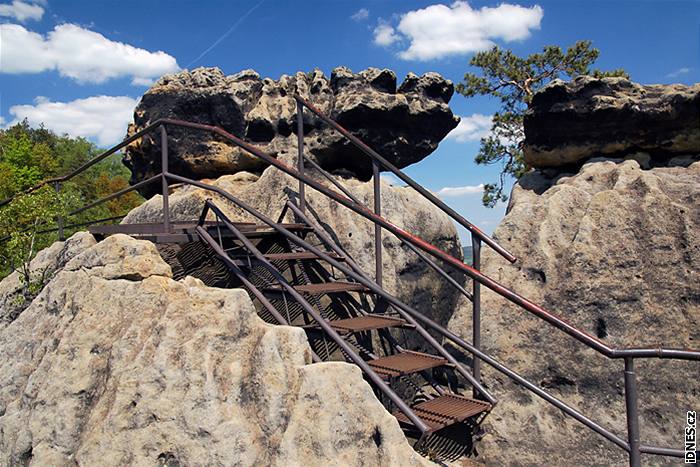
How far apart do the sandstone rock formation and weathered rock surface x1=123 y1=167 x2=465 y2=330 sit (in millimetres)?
829

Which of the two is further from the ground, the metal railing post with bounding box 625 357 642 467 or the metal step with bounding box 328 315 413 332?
the metal step with bounding box 328 315 413 332

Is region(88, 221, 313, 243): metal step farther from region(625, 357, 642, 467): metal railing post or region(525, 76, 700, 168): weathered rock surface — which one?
region(625, 357, 642, 467): metal railing post

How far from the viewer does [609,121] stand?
21.1ft

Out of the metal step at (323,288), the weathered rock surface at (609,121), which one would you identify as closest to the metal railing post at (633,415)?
the metal step at (323,288)

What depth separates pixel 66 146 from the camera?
52.3 m

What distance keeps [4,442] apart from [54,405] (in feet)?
2.07

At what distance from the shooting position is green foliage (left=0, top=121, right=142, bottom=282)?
6.52 meters

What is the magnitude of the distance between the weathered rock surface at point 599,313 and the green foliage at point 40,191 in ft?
16.1

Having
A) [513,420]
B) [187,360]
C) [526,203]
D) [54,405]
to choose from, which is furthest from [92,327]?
[526,203]

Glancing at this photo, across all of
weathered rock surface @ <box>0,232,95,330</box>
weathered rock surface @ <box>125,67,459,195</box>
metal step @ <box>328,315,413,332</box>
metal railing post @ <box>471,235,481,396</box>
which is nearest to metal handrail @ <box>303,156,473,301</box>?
metal railing post @ <box>471,235,481,396</box>

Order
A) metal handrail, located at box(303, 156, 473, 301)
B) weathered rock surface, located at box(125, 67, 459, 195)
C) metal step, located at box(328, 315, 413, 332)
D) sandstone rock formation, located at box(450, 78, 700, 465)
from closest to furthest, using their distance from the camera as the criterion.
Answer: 1. metal step, located at box(328, 315, 413, 332)
2. sandstone rock formation, located at box(450, 78, 700, 465)
3. metal handrail, located at box(303, 156, 473, 301)
4. weathered rock surface, located at box(125, 67, 459, 195)

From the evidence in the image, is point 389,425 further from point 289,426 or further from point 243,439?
point 243,439

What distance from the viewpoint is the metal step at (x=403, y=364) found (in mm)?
4293

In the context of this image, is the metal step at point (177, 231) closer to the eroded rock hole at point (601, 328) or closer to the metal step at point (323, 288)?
the metal step at point (323, 288)
